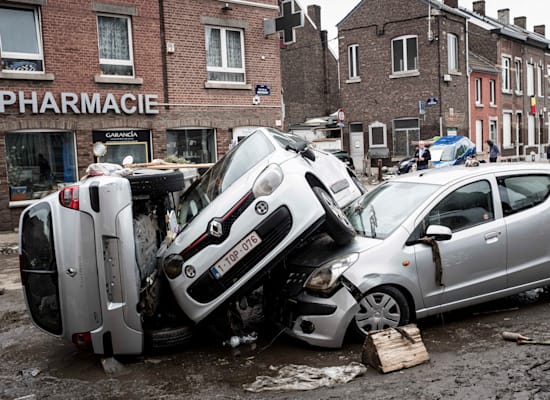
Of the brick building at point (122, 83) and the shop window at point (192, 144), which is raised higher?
the brick building at point (122, 83)

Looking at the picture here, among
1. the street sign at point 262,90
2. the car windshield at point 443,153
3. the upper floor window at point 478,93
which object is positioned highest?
the upper floor window at point 478,93

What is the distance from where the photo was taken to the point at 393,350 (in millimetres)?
4633

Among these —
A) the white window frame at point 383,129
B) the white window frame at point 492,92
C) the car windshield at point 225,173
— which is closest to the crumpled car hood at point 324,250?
the car windshield at point 225,173

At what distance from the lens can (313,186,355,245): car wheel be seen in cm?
505

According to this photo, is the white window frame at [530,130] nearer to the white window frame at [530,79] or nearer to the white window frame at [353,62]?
the white window frame at [530,79]

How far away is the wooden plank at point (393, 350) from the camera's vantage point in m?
4.57

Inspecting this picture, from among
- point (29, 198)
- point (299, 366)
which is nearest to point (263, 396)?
point (299, 366)

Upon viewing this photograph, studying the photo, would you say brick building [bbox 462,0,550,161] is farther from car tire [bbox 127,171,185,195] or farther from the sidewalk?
car tire [bbox 127,171,185,195]

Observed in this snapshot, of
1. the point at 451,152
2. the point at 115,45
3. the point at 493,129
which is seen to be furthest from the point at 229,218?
the point at 493,129

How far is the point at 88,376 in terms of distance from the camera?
192 inches

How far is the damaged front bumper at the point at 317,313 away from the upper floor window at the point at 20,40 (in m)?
11.3

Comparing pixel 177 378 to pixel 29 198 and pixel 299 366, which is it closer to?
pixel 299 366

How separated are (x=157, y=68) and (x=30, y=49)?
332 centimetres

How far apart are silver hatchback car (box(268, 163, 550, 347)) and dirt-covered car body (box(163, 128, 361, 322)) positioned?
0.54 metres
